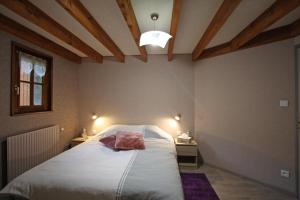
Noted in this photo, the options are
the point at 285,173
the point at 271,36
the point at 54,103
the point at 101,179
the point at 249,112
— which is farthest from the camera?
the point at 54,103

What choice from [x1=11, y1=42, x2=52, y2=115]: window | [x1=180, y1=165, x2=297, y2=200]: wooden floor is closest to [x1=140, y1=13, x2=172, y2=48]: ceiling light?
[x1=11, y1=42, x2=52, y2=115]: window

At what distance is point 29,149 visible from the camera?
2469mm

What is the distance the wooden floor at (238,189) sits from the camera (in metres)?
2.24

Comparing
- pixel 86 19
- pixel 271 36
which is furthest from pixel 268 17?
pixel 86 19

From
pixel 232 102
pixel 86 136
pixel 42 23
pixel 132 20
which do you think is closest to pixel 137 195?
pixel 132 20

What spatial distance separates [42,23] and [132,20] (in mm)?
1048

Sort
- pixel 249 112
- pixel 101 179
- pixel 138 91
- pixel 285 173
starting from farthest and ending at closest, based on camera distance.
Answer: pixel 138 91
pixel 249 112
pixel 285 173
pixel 101 179

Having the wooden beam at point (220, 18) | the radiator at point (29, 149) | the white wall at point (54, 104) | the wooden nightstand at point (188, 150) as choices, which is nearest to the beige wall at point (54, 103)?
the white wall at point (54, 104)

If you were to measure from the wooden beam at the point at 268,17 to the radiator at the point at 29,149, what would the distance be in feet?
11.0

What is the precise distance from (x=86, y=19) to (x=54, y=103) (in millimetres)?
1852

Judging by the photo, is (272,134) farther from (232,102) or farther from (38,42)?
(38,42)

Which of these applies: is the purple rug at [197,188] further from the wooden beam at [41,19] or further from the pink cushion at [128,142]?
the wooden beam at [41,19]

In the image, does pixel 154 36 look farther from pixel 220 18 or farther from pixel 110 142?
pixel 110 142

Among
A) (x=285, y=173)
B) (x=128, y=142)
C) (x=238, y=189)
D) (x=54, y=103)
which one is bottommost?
(x=238, y=189)
